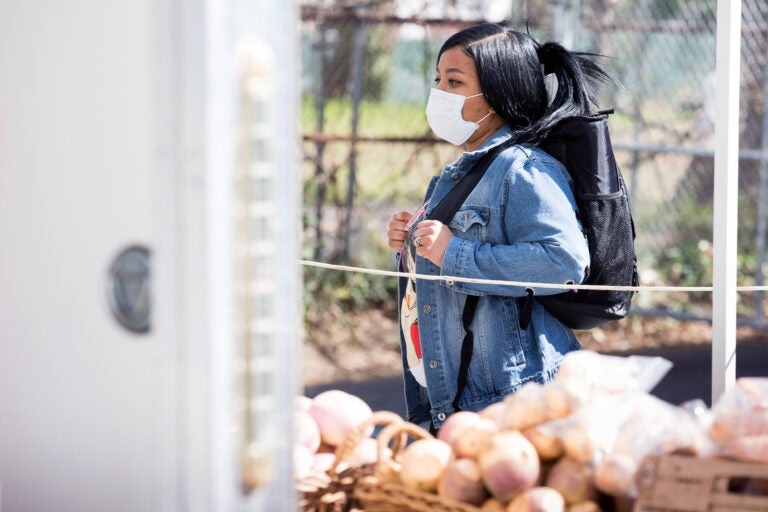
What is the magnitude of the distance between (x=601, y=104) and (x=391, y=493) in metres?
5.40

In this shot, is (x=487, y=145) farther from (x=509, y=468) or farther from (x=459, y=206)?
(x=509, y=468)

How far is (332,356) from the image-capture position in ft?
22.8

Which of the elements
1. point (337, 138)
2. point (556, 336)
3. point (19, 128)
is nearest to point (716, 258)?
point (556, 336)

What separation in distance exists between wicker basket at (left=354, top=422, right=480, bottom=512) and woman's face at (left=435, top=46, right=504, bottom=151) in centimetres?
104

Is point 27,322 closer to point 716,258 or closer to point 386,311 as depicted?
point 716,258

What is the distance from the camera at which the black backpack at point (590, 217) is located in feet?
9.04

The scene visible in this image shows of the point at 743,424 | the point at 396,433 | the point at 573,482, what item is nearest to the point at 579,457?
the point at 573,482

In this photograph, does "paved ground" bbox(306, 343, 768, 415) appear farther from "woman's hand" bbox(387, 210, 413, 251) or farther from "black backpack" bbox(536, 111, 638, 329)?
"black backpack" bbox(536, 111, 638, 329)

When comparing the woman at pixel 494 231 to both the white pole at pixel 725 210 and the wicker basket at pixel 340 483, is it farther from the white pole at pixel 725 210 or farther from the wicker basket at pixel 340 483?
the wicker basket at pixel 340 483

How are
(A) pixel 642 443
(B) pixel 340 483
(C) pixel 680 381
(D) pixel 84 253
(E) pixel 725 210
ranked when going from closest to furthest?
(D) pixel 84 253, (A) pixel 642 443, (B) pixel 340 483, (E) pixel 725 210, (C) pixel 680 381

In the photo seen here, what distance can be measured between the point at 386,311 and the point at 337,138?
56.4 inches

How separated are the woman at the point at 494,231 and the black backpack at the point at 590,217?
0.08 ft

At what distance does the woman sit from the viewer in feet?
8.69

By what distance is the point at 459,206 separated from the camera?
9.09ft
